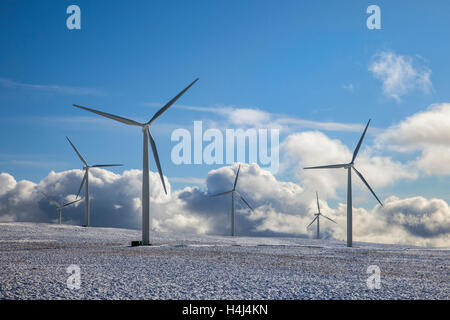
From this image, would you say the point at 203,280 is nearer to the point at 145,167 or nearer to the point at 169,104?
the point at 145,167

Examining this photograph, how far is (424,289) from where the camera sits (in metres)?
18.0

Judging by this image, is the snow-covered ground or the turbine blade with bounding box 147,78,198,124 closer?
the snow-covered ground

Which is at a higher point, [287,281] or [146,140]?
[146,140]

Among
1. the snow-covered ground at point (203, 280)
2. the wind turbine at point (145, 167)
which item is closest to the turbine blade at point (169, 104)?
the wind turbine at point (145, 167)

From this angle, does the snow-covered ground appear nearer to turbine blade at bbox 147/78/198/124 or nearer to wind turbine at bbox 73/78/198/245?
wind turbine at bbox 73/78/198/245

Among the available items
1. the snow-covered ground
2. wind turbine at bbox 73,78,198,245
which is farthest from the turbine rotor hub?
the snow-covered ground

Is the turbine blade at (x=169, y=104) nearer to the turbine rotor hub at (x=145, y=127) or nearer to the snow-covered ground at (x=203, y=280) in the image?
the turbine rotor hub at (x=145, y=127)

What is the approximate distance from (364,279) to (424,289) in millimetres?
2761

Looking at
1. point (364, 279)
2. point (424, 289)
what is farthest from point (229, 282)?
point (424, 289)

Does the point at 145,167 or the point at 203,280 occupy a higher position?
the point at 145,167

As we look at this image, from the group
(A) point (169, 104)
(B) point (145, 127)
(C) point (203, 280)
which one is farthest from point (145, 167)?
(C) point (203, 280)
